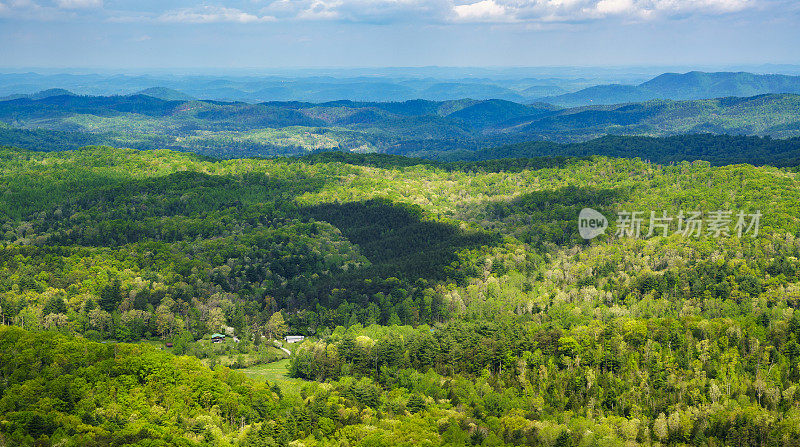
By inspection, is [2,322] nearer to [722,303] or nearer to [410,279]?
[410,279]

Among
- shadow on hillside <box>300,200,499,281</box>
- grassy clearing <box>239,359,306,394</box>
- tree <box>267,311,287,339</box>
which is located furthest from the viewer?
shadow on hillside <box>300,200,499,281</box>

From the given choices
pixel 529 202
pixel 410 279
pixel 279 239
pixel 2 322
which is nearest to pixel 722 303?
pixel 410 279

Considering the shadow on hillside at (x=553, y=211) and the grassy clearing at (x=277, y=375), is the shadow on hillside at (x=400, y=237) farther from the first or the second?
the grassy clearing at (x=277, y=375)

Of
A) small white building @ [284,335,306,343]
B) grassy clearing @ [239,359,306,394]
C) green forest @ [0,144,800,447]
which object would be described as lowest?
small white building @ [284,335,306,343]

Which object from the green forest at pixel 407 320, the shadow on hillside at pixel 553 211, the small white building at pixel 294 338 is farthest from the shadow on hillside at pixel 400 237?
the small white building at pixel 294 338

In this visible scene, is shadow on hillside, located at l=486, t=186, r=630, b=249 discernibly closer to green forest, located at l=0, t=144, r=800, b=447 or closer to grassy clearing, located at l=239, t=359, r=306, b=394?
green forest, located at l=0, t=144, r=800, b=447

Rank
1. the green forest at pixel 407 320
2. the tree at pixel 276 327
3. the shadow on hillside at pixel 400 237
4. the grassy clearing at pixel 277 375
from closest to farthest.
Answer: the green forest at pixel 407 320, the grassy clearing at pixel 277 375, the tree at pixel 276 327, the shadow on hillside at pixel 400 237

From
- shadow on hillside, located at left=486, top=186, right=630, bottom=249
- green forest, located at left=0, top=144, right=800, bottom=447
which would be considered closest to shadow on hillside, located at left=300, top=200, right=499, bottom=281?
green forest, located at left=0, top=144, right=800, bottom=447

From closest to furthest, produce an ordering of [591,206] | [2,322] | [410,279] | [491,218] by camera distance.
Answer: [2,322] < [410,279] < [591,206] < [491,218]

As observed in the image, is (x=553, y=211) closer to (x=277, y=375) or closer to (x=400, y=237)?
(x=400, y=237)
